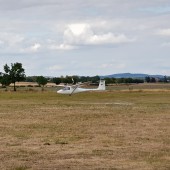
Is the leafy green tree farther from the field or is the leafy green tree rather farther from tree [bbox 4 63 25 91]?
the field

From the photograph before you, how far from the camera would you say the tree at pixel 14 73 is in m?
100

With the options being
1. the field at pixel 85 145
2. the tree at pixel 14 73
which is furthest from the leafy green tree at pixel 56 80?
the field at pixel 85 145

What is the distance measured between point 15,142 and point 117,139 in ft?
10.8

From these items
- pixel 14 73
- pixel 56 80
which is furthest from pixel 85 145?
pixel 56 80

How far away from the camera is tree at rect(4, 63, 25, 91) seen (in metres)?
100

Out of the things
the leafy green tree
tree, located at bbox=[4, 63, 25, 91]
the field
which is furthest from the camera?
the leafy green tree

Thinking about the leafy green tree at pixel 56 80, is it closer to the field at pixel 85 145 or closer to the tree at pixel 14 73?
the tree at pixel 14 73

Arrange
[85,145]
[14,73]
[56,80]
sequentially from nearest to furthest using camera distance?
[85,145]
[14,73]
[56,80]

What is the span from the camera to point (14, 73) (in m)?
101

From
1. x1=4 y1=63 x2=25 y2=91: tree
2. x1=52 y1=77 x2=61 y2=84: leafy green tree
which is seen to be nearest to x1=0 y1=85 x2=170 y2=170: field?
x1=4 y1=63 x2=25 y2=91: tree

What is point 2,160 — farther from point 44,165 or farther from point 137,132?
point 137,132

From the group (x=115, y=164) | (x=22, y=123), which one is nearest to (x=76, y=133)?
(x=22, y=123)

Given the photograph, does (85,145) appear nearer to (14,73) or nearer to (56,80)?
(14,73)

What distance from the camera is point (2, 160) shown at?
12367 mm
